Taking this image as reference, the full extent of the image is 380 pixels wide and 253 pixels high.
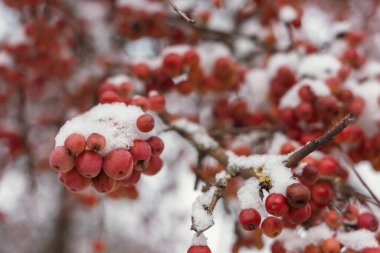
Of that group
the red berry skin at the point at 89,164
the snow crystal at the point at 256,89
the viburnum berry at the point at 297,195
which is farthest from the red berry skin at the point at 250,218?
the snow crystal at the point at 256,89

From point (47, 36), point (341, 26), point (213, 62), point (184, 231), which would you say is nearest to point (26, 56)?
point (47, 36)

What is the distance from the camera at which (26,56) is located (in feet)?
9.09

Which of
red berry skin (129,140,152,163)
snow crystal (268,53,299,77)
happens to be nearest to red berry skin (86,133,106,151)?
red berry skin (129,140,152,163)

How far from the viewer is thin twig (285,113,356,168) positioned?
1.02 metres

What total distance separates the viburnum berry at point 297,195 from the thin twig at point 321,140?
7 cm

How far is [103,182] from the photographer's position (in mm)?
1279

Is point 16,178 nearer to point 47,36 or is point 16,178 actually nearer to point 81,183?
point 47,36

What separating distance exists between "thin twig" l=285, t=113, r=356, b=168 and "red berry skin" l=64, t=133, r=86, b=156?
597 mm

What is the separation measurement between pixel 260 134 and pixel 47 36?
154 centimetres

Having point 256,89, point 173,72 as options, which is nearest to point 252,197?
point 173,72

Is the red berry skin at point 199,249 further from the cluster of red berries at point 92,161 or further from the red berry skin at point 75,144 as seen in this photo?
the red berry skin at point 75,144

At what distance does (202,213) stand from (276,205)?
21 centimetres

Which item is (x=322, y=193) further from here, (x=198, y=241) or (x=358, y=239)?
(x=198, y=241)

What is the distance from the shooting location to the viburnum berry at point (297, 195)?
3.84ft
